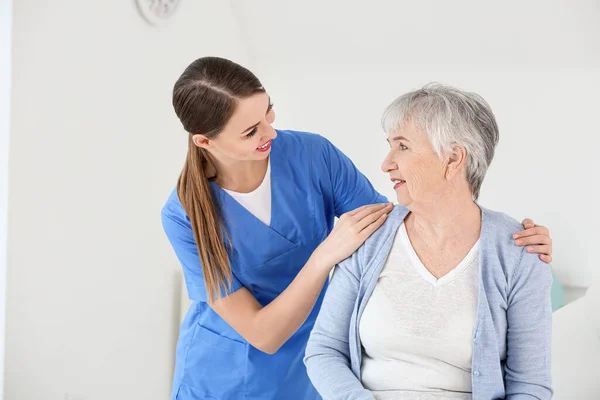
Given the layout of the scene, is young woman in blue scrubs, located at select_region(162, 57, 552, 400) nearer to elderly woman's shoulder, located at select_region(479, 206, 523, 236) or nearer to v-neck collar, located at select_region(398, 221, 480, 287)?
v-neck collar, located at select_region(398, 221, 480, 287)

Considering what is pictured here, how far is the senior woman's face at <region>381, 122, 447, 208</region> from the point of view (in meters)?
1.41

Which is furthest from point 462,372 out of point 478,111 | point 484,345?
point 478,111

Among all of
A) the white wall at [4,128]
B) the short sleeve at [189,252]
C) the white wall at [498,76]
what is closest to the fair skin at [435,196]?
the short sleeve at [189,252]

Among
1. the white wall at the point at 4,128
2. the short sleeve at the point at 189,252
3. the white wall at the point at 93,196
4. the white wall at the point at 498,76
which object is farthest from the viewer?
the white wall at the point at 498,76

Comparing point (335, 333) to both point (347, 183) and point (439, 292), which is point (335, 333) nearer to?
point (439, 292)

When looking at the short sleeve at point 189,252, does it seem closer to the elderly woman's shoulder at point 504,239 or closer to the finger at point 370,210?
the finger at point 370,210

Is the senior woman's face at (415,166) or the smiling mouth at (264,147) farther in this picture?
the smiling mouth at (264,147)

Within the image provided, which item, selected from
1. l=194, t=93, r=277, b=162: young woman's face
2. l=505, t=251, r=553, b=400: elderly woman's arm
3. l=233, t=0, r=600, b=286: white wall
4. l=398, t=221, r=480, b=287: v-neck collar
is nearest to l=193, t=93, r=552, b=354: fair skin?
l=194, t=93, r=277, b=162: young woman's face

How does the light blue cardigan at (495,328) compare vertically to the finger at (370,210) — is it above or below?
below

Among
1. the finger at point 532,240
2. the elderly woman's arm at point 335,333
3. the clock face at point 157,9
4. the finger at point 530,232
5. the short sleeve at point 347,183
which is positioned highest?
the clock face at point 157,9

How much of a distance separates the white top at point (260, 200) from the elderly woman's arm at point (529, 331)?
0.64m

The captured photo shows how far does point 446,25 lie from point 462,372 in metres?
1.70

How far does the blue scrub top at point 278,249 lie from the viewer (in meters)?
1.70

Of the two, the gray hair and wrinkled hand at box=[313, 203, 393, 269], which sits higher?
the gray hair
